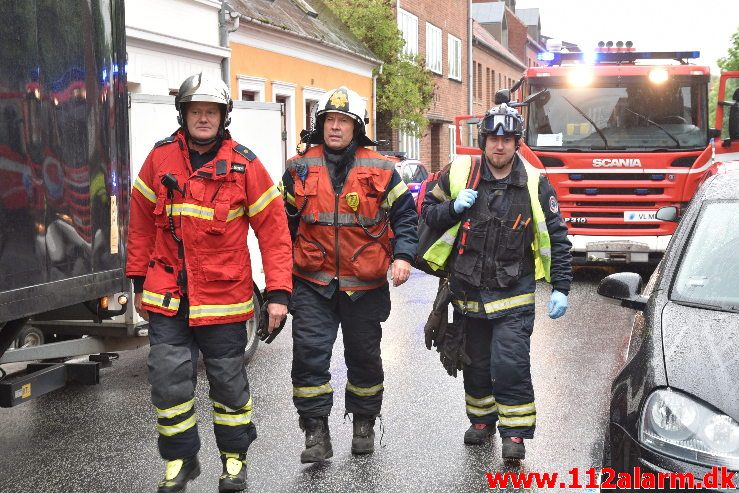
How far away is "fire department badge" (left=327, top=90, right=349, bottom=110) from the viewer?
5465 millimetres

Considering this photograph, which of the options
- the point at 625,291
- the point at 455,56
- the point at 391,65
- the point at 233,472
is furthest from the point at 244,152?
the point at 455,56

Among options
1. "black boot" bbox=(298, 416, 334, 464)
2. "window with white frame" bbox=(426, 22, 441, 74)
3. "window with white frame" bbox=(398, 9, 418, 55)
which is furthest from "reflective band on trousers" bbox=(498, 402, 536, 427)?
"window with white frame" bbox=(426, 22, 441, 74)

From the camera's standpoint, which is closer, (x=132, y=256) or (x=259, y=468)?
(x=132, y=256)

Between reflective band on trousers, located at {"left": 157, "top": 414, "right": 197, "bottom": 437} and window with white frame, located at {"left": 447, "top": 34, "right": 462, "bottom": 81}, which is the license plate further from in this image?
window with white frame, located at {"left": 447, "top": 34, "right": 462, "bottom": 81}

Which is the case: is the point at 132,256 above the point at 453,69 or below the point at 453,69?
below

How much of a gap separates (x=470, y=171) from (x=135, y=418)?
2548mm

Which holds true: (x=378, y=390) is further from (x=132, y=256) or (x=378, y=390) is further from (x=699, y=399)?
(x=699, y=399)

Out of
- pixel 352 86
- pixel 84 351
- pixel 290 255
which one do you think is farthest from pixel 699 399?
pixel 352 86

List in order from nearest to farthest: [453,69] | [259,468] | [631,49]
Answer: [259,468] < [631,49] < [453,69]

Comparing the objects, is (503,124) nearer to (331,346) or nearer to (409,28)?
(331,346)

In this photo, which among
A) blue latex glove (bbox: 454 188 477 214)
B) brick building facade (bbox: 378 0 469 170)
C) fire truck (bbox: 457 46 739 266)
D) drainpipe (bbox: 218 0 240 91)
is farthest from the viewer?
brick building facade (bbox: 378 0 469 170)

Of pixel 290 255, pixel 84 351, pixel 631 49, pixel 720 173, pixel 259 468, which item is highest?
pixel 631 49

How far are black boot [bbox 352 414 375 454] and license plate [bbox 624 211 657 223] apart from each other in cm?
809

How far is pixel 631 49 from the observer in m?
14.0
